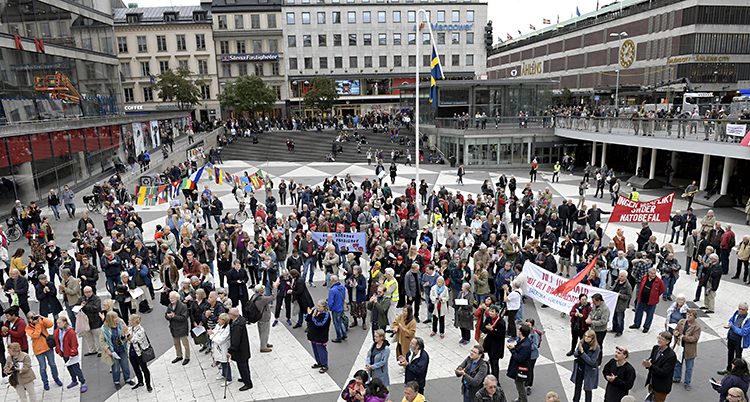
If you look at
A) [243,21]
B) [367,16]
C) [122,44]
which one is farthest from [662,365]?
[122,44]

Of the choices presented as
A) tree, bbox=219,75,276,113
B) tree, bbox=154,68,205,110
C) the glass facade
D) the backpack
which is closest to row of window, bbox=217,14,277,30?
Answer: tree, bbox=154,68,205,110

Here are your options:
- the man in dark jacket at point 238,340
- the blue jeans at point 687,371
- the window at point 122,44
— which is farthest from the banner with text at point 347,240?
the window at point 122,44

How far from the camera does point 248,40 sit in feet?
228

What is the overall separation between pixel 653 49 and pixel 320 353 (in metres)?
58.8

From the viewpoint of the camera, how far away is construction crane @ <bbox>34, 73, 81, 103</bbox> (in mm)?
29156

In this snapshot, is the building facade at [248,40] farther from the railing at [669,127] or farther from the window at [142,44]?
the railing at [669,127]

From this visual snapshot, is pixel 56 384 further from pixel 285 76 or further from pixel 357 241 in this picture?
pixel 285 76

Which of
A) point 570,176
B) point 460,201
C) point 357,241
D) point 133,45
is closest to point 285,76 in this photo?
point 133,45

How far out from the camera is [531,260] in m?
13.7

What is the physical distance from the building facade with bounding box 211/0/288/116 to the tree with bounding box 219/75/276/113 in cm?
831

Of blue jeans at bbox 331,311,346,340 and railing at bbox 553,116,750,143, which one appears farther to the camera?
railing at bbox 553,116,750,143

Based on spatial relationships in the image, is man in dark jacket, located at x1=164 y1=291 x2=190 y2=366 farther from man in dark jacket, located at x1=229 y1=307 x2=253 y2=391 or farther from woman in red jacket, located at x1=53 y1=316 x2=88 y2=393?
woman in red jacket, located at x1=53 y1=316 x2=88 y2=393

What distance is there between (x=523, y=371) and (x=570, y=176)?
102ft

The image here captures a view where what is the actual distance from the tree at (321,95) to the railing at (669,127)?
106ft
